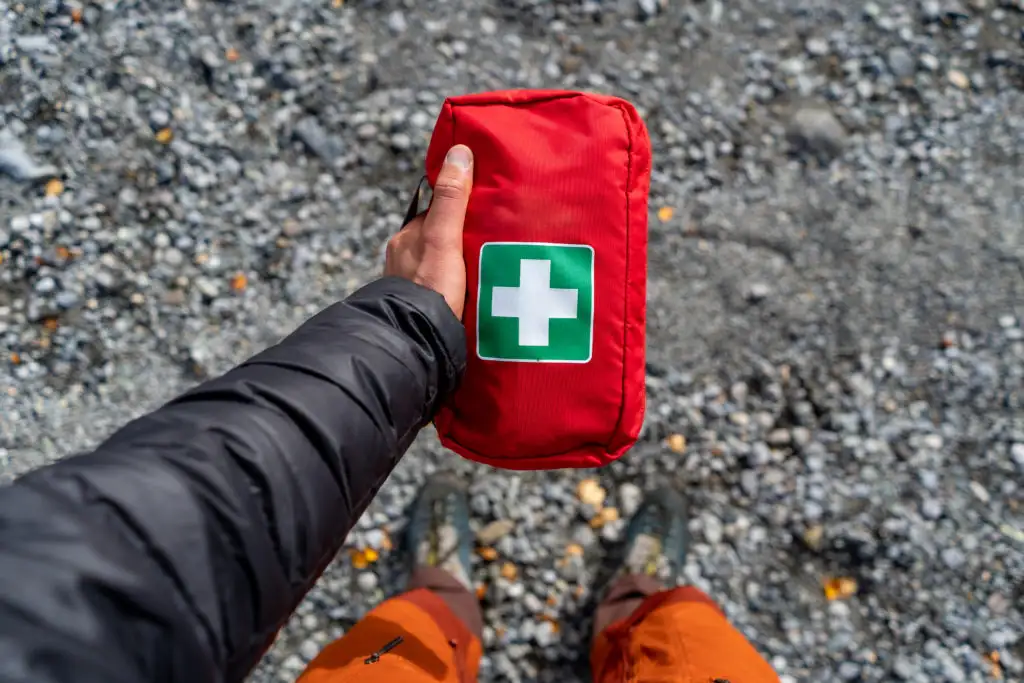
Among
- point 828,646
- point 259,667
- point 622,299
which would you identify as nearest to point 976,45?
point 622,299

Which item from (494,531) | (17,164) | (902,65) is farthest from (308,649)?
(902,65)

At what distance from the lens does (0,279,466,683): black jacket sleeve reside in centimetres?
108

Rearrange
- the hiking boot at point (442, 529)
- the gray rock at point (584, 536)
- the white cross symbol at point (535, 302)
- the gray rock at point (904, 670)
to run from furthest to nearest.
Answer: the gray rock at point (584, 536)
the hiking boot at point (442, 529)
the gray rock at point (904, 670)
the white cross symbol at point (535, 302)

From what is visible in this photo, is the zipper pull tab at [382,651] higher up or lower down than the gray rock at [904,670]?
higher up

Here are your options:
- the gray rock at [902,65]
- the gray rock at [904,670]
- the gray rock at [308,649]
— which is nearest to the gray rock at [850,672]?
the gray rock at [904,670]

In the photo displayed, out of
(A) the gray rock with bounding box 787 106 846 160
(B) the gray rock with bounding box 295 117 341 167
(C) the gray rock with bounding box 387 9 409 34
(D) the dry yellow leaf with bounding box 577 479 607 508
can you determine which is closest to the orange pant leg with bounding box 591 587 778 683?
(D) the dry yellow leaf with bounding box 577 479 607 508

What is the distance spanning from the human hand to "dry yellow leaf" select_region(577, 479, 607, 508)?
1.24 metres

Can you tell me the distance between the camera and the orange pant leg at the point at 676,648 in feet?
6.68

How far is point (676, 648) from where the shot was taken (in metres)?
2.13

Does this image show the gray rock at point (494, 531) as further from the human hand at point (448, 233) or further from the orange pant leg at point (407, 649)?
the human hand at point (448, 233)

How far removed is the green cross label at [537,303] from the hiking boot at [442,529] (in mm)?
1110

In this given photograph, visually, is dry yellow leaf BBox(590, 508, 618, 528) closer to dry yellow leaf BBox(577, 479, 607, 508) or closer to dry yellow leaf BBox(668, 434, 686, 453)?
dry yellow leaf BBox(577, 479, 607, 508)

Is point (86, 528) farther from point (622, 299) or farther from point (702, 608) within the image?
point (702, 608)

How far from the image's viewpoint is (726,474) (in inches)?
113
